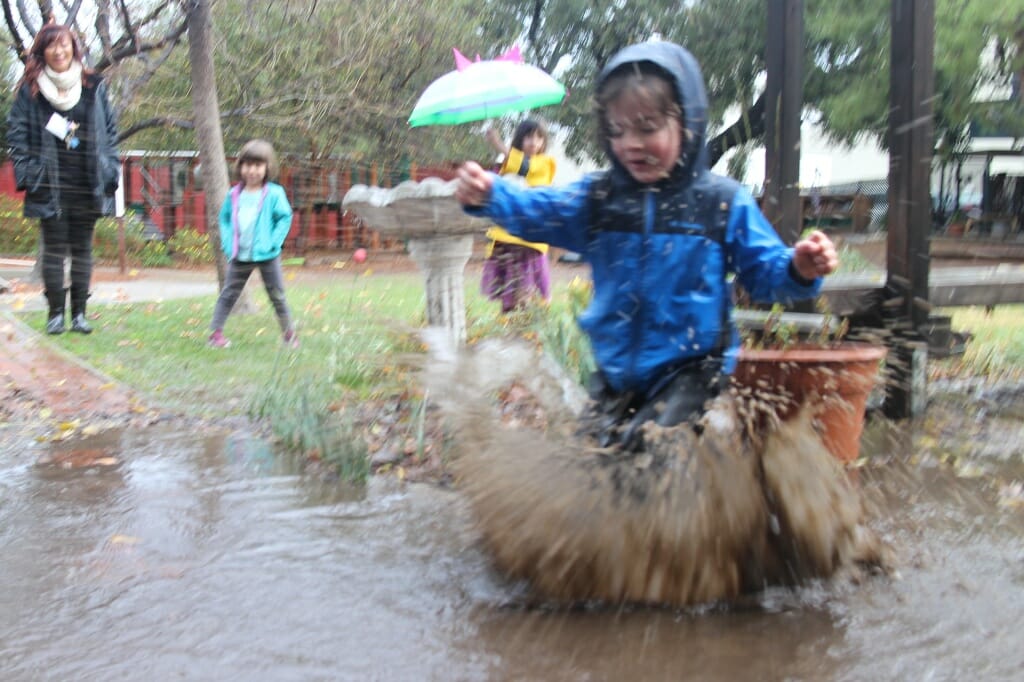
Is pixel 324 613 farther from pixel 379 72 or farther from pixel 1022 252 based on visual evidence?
pixel 1022 252

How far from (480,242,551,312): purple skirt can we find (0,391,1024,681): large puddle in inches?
115

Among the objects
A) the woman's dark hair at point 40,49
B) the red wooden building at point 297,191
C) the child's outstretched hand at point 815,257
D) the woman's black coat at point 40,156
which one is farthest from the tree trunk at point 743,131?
the red wooden building at point 297,191

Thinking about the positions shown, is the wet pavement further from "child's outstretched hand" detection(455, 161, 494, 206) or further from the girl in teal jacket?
the girl in teal jacket

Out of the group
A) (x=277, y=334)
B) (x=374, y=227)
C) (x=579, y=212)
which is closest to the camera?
(x=579, y=212)

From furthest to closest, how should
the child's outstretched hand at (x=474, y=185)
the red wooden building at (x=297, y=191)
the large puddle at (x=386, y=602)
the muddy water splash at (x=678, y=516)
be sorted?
the red wooden building at (x=297, y=191) < the child's outstretched hand at (x=474, y=185) < the muddy water splash at (x=678, y=516) < the large puddle at (x=386, y=602)

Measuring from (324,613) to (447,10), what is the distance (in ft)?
51.3

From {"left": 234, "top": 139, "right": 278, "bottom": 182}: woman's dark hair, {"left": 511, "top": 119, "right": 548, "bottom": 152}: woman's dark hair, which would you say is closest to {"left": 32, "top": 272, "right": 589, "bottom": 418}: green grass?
{"left": 511, "top": 119, "right": 548, "bottom": 152}: woman's dark hair

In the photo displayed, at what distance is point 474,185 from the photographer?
319cm

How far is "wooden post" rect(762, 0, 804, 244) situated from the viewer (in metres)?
5.08

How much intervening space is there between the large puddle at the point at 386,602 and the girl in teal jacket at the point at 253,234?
3.27 metres

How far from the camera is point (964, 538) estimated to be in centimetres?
343

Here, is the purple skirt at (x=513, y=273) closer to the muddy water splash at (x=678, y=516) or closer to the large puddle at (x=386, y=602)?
the large puddle at (x=386, y=602)

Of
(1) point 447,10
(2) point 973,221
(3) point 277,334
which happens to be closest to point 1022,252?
(2) point 973,221

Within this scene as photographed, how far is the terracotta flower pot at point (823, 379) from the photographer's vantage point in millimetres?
3742
